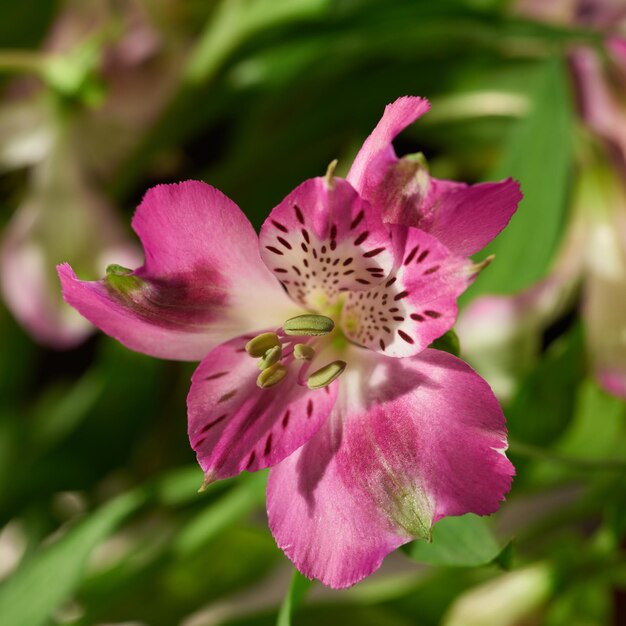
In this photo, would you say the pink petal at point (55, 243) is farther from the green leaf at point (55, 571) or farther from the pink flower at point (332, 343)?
the pink flower at point (332, 343)

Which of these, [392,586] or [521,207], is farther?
[392,586]

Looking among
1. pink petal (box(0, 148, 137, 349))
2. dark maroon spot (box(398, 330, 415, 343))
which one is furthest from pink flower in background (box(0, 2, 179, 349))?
dark maroon spot (box(398, 330, 415, 343))

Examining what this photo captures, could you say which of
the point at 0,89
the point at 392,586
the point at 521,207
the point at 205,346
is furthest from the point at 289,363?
the point at 0,89

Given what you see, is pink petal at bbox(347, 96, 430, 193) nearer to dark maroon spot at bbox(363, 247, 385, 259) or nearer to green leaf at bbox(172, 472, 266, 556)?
dark maroon spot at bbox(363, 247, 385, 259)

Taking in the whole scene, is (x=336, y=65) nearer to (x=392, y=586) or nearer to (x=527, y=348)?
(x=527, y=348)

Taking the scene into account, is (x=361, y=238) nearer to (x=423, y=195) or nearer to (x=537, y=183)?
(x=423, y=195)

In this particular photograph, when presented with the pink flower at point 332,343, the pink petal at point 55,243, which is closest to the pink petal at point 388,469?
the pink flower at point 332,343

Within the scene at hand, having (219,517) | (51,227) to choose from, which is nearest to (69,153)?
(51,227)
